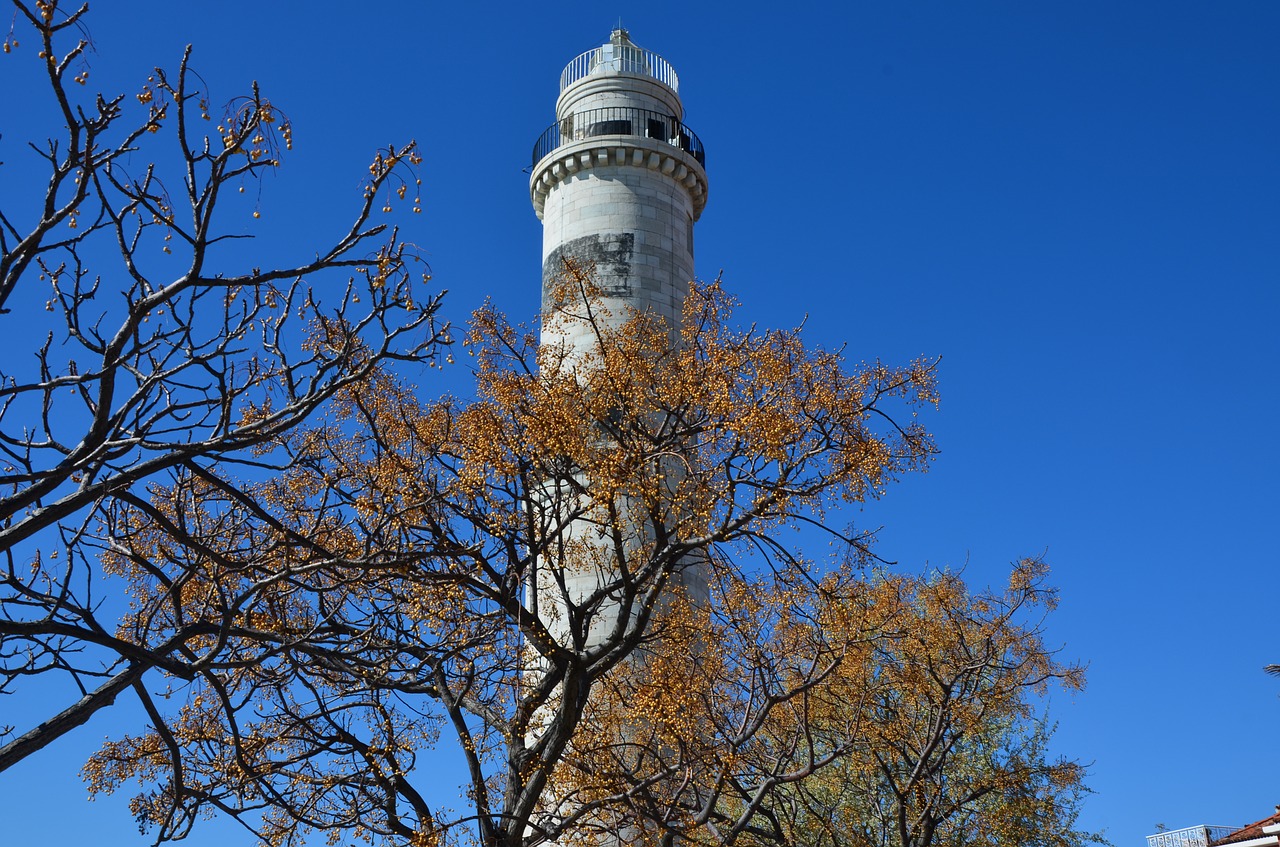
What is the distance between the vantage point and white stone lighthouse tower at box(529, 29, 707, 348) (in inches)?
1129

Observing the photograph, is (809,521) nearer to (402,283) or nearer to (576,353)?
(402,283)

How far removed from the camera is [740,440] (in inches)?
623

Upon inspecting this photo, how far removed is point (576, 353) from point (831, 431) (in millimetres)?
12461

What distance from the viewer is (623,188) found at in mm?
29766

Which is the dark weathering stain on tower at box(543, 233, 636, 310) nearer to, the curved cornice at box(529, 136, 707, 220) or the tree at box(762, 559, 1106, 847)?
the curved cornice at box(529, 136, 707, 220)

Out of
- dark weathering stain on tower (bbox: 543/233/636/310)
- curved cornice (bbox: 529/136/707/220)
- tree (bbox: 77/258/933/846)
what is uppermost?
curved cornice (bbox: 529/136/707/220)

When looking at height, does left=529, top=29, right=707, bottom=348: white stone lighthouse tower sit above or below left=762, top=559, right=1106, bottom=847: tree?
above

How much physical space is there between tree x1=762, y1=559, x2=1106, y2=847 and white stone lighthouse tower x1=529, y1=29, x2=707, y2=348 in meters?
9.50

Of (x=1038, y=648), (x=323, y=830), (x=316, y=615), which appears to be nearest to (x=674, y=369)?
(x=316, y=615)

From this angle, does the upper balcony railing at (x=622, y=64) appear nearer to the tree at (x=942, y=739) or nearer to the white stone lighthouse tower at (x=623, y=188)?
the white stone lighthouse tower at (x=623, y=188)

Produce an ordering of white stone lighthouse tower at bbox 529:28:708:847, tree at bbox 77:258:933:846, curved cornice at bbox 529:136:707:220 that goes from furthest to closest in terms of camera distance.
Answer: curved cornice at bbox 529:136:707:220
white stone lighthouse tower at bbox 529:28:708:847
tree at bbox 77:258:933:846

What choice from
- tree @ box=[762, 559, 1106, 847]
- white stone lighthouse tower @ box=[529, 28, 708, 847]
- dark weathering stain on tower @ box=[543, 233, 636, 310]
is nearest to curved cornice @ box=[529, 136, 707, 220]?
white stone lighthouse tower @ box=[529, 28, 708, 847]

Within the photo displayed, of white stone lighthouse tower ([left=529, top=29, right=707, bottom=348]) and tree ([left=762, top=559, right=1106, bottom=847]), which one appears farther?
white stone lighthouse tower ([left=529, top=29, right=707, bottom=348])

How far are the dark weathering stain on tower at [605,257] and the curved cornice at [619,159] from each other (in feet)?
6.95
